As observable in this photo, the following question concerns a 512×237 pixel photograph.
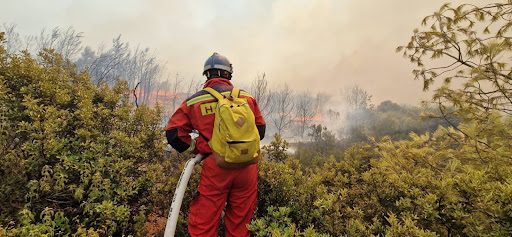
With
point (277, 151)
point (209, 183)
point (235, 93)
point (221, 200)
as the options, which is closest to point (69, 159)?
point (209, 183)

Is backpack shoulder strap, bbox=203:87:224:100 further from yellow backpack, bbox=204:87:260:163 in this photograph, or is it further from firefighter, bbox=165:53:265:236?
yellow backpack, bbox=204:87:260:163

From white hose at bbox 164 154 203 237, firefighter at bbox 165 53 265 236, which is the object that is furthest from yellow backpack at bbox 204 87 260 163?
white hose at bbox 164 154 203 237

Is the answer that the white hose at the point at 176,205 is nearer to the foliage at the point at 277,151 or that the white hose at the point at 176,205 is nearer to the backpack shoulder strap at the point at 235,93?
the backpack shoulder strap at the point at 235,93

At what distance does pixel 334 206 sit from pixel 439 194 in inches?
28.0

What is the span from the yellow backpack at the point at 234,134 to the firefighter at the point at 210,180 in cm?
10

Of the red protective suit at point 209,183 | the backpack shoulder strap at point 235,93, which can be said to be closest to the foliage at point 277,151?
the red protective suit at point 209,183

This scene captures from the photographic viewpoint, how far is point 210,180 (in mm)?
1895

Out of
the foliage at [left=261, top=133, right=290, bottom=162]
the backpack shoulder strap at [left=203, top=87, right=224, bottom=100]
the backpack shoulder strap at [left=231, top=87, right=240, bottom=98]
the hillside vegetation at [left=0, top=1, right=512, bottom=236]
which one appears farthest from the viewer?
the foliage at [left=261, top=133, right=290, bottom=162]

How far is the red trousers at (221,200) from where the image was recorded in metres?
1.88

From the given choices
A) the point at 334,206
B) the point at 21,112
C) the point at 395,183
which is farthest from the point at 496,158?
the point at 21,112

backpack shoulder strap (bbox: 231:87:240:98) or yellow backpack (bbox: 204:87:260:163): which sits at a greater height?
backpack shoulder strap (bbox: 231:87:240:98)

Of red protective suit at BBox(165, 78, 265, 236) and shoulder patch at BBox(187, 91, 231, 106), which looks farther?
shoulder patch at BBox(187, 91, 231, 106)

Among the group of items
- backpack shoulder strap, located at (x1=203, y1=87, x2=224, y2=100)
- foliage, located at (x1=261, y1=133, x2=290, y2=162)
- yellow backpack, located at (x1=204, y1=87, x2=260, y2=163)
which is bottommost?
foliage, located at (x1=261, y1=133, x2=290, y2=162)

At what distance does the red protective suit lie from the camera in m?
1.88
